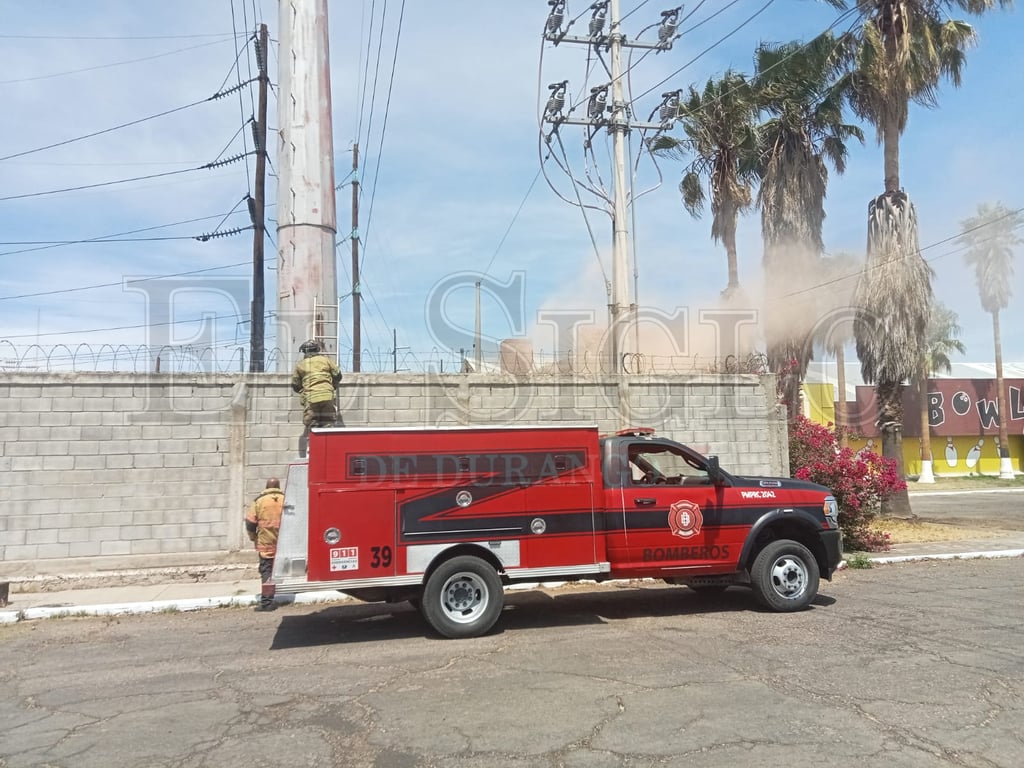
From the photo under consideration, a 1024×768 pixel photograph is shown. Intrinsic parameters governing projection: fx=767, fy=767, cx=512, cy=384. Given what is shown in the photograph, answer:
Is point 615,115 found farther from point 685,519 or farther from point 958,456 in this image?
point 958,456

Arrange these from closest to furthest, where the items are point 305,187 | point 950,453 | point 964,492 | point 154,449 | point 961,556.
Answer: point 154,449, point 961,556, point 305,187, point 964,492, point 950,453

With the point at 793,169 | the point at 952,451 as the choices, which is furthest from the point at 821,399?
the point at 793,169

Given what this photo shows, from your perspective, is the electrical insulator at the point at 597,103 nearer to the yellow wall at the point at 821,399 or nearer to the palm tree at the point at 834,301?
the palm tree at the point at 834,301

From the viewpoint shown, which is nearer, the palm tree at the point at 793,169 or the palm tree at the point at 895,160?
the palm tree at the point at 895,160

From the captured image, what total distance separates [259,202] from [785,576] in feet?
59.7

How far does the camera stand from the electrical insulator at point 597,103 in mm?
18938

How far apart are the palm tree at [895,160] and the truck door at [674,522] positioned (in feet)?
36.0

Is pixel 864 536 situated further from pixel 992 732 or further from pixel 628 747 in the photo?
pixel 628 747

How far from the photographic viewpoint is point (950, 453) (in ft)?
133

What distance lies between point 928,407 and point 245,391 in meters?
36.9

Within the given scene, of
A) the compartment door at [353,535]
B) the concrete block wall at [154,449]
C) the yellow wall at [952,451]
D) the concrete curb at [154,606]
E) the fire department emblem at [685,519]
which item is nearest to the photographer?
the compartment door at [353,535]

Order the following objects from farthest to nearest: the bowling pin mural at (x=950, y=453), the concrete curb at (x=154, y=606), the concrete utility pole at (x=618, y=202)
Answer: the bowling pin mural at (x=950, y=453) → the concrete utility pole at (x=618, y=202) → the concrete curb at (x=154, y=606)

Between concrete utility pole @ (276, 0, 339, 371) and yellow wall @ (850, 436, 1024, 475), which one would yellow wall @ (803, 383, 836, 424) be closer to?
yellow wall @ (850, 436, 1024, 475)

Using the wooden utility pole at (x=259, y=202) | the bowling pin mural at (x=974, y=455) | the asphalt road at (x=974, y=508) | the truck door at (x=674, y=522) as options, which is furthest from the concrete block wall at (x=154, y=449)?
the bowling pin mural at (x=974, y=455)
